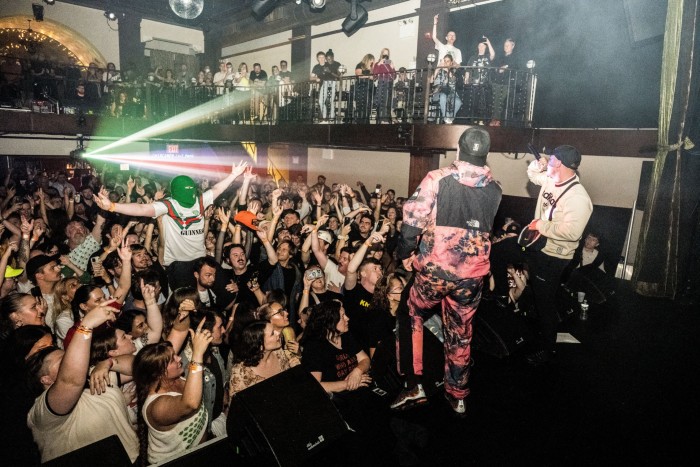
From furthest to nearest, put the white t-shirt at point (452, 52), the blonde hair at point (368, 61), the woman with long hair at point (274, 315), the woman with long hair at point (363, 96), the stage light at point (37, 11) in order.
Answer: the stage light at point (37, 11) < the blonde hair at point (368, 61) < the woman with long hair at point (363, 96) < the white t-shirt at point (452, 52) < the woman with long hair at point (274, 315)

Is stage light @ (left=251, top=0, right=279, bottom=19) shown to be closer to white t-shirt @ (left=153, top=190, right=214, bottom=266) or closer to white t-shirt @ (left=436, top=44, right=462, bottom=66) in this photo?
white t-shirt @ (left=436, top=44, right=462, bottom=66)

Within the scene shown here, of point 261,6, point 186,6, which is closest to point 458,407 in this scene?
point 186,6

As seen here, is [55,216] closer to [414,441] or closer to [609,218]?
[414,441]

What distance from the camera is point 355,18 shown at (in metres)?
10.1

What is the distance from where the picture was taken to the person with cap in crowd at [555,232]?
9.98ft

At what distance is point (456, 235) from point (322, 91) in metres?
7.89

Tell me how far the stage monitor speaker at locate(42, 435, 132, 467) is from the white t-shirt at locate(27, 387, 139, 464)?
0.37 m

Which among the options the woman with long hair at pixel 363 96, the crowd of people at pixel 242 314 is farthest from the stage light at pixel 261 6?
the crowd of people at pixel 242 314

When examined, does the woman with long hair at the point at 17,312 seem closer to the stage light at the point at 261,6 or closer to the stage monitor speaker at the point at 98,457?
the stage monitor speaker at the point at 98,457

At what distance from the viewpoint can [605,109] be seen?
6922 millimetres

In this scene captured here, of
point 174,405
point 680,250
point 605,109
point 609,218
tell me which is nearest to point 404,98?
point 605,109

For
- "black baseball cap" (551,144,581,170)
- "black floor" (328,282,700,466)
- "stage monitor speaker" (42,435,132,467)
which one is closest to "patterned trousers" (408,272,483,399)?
"black floor" (328,282,700,466)

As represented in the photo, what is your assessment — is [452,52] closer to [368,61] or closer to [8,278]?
[368,61]

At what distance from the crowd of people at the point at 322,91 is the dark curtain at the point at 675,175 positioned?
241 centimetres
